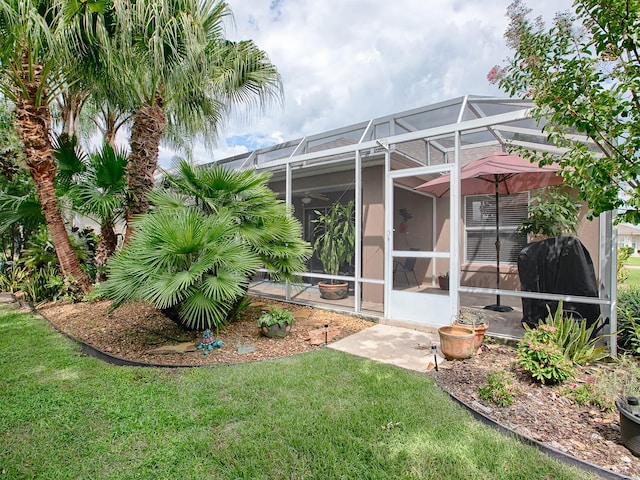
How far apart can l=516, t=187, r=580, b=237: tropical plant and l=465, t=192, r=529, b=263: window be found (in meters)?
0.30

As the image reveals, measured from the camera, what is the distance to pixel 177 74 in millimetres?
5363

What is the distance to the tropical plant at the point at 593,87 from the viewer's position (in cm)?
238

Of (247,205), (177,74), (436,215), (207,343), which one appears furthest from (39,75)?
(436,215)

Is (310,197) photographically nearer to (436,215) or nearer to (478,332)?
(436,215)

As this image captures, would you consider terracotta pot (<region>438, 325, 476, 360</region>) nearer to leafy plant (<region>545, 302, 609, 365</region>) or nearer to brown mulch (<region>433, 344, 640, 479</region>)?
brown mulch (<region>433, 344, 640, 479</region>)

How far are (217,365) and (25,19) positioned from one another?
5.47m

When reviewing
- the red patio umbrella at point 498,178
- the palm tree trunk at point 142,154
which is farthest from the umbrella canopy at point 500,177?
the palm tree trunk at point 142,154

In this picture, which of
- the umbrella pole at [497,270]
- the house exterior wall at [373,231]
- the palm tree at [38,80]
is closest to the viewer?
the palm tree at [38,80]

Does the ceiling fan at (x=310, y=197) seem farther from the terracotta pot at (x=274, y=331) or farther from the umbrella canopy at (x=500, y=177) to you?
the terracotta pot at (x=274, y=331)

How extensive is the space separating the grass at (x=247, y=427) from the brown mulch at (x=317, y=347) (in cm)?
29

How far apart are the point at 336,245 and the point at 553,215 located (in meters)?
3.86

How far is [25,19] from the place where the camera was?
4609 mm

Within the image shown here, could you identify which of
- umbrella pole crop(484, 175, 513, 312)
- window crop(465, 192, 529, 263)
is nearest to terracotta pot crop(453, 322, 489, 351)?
umbrella pole crop(484, 175, 513, 312)

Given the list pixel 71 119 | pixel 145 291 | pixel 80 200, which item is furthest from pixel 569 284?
pixel 71 119
